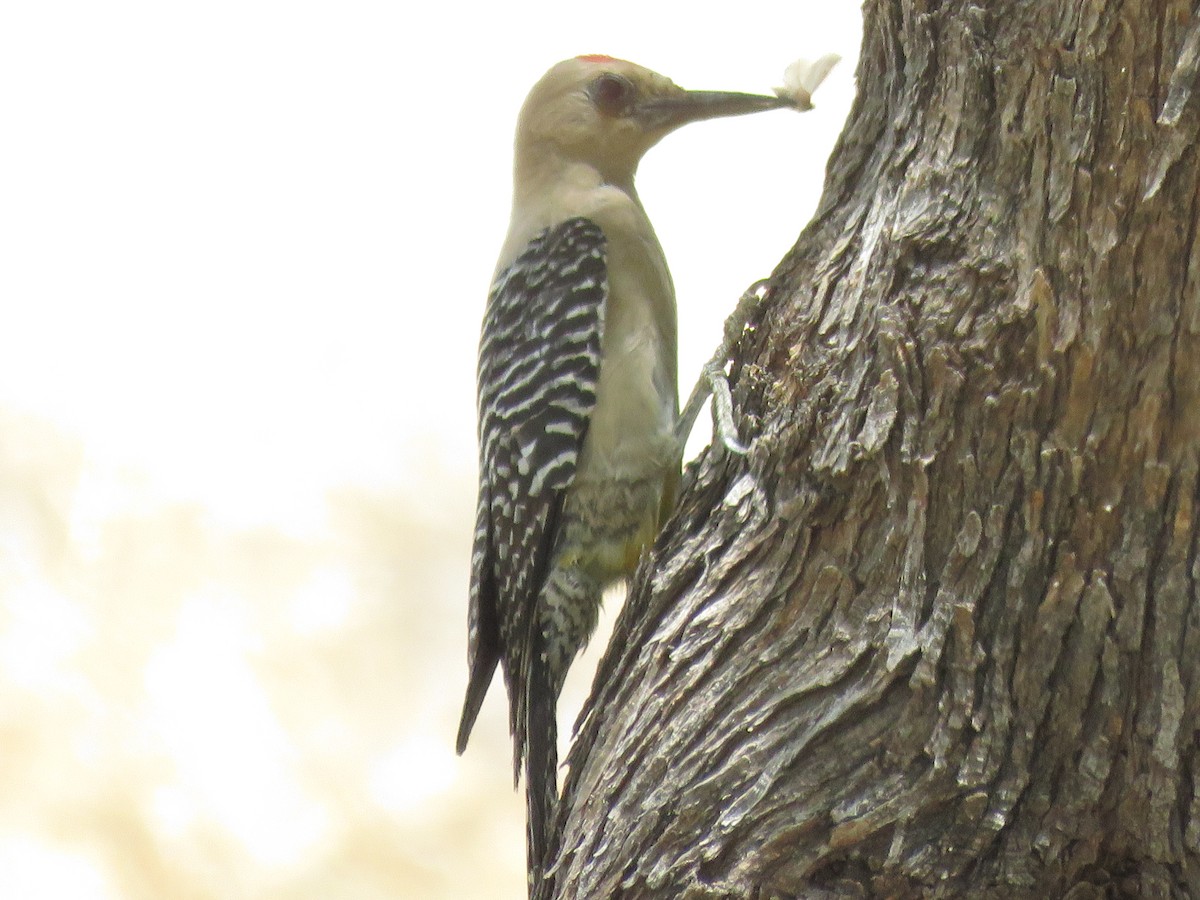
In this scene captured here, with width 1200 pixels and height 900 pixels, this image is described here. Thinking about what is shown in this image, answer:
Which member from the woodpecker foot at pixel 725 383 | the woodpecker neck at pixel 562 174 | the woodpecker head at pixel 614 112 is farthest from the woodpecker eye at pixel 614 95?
the woodpecker foot at pixel 725 383

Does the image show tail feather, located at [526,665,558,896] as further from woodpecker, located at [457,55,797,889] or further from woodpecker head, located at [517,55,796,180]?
woodpecker head, located at [517,55,796,180]

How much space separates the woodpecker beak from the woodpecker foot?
36.9 inches

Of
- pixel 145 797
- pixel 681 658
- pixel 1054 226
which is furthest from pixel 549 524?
pixel 145 797

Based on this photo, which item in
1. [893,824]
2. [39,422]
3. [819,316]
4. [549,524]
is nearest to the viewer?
[893,824]

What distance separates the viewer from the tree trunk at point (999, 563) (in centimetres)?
182

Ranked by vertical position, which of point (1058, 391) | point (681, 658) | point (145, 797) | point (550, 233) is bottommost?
point (145, 797)

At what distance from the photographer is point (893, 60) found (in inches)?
88.7

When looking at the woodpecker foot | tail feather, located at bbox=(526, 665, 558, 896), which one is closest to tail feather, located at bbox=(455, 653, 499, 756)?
tail feather, located at bbox=(526, 665, 558, 896)

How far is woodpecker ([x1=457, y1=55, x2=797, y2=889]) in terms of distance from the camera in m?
2.79

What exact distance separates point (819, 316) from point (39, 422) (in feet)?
9.02

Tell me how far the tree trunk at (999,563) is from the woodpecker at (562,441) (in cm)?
78

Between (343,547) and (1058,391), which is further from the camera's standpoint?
(343,547)

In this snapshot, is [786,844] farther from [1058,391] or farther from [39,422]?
[39,422]

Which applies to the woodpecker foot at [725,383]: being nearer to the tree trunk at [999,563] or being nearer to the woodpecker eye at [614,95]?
the tree trunk at [999,563]
